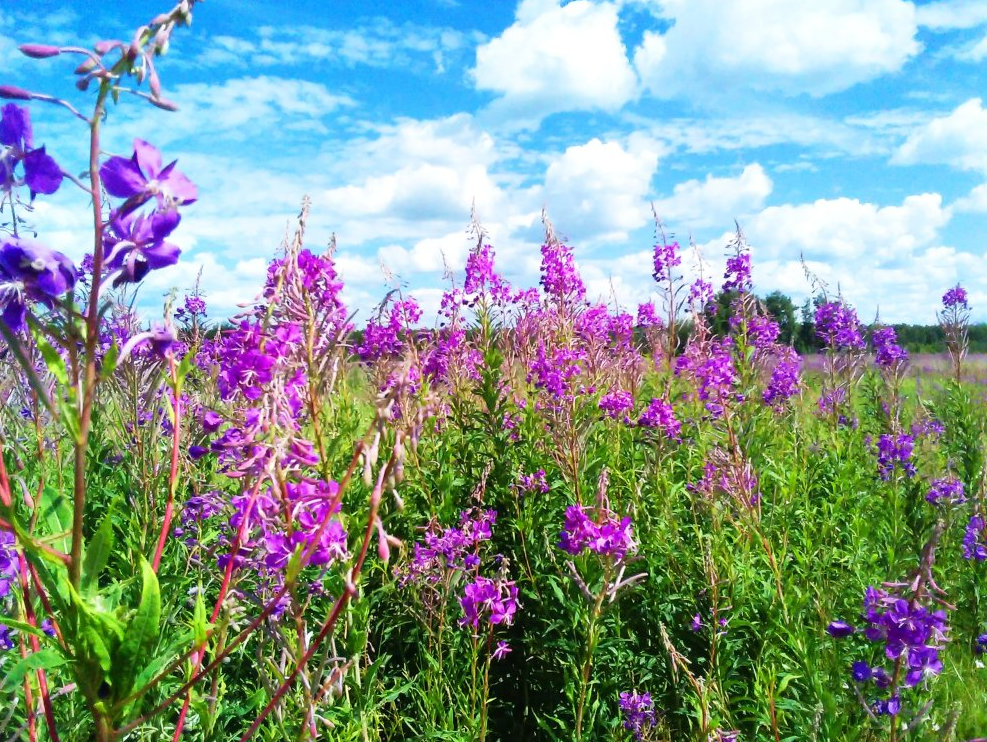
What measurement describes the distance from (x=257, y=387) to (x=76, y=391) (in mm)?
606

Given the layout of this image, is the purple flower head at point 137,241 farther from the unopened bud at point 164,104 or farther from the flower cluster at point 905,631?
the flower cluster at point 905,631

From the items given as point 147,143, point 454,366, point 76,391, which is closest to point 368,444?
point 76,391

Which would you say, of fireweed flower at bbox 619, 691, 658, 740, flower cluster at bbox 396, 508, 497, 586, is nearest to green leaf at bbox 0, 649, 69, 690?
flower cluster at bbox 396, 508, 497, 586

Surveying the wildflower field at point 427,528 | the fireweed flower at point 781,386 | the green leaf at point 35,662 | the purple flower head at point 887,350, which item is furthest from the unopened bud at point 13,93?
the purple flower head at point 887,350

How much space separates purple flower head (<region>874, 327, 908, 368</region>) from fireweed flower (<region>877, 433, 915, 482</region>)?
160 cm

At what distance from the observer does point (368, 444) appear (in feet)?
3.98

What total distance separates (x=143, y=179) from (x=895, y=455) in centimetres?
514

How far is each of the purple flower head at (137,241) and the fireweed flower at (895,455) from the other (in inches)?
193

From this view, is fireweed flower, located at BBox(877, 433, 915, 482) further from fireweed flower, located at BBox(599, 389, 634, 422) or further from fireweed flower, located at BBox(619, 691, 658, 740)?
fireweed flower, located at BBox(619, 691, 658, 740)

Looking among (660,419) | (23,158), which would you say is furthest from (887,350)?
(23,158)

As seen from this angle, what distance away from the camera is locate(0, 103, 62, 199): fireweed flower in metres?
1.15

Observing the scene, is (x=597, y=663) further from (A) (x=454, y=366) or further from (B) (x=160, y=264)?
(B) (x=160, y=264)

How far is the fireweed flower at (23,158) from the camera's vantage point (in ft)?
3.79

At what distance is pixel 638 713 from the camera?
9.94 ft
